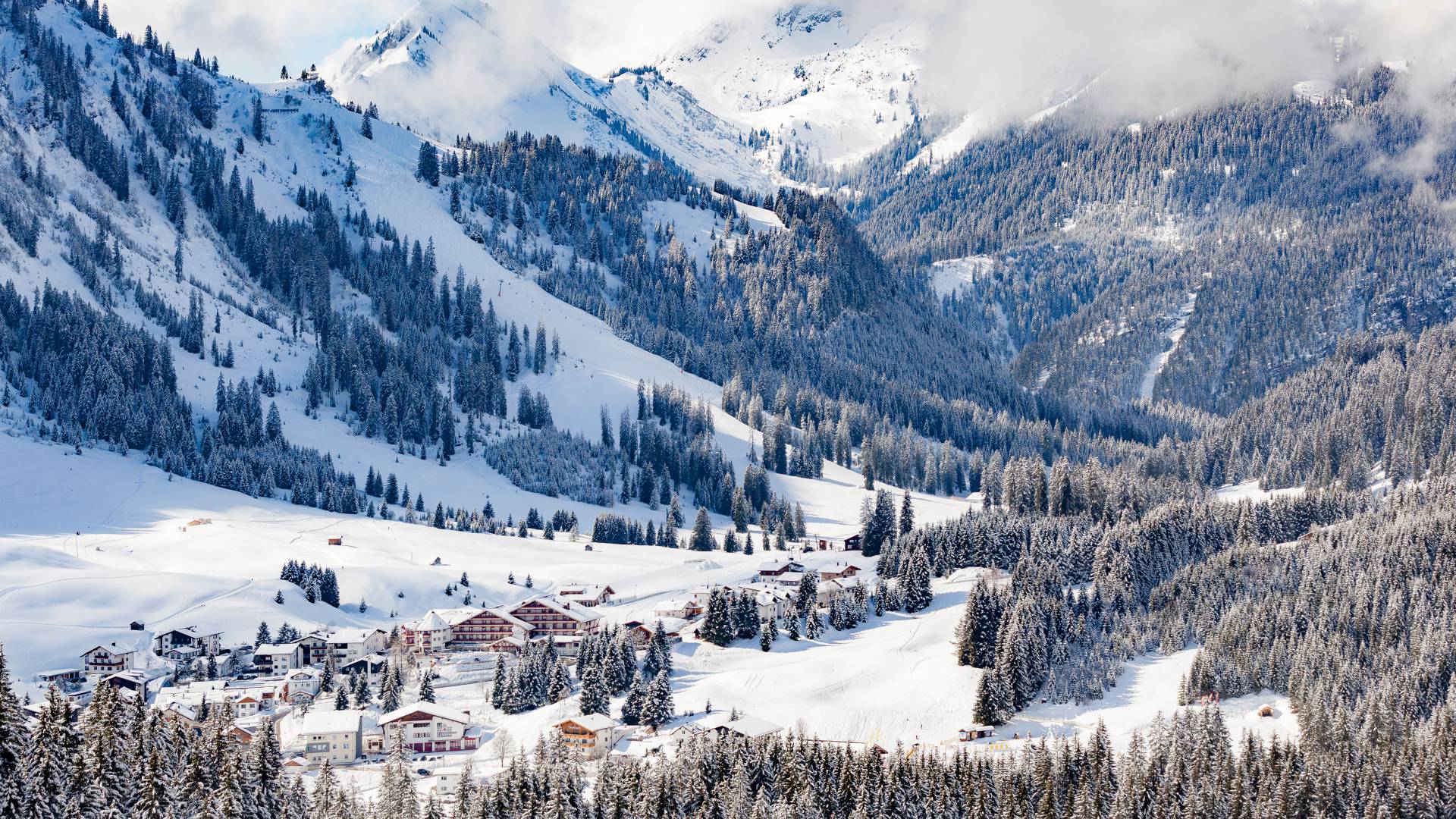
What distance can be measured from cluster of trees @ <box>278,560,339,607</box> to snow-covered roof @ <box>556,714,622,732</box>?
4281 cm

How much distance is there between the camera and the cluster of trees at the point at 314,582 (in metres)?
131

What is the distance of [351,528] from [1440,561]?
108613 mm

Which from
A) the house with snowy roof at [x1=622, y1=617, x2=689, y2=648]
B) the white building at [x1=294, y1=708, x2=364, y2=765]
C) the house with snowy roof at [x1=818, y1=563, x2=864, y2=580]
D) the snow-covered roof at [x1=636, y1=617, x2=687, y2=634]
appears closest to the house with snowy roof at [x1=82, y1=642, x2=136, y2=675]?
the white building at [x1=294, y1=708, x2=364, y2=765]

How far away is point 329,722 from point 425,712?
6.28 meters

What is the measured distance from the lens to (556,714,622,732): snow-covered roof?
95125mm

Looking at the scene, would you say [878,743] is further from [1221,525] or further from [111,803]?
[1221,525]

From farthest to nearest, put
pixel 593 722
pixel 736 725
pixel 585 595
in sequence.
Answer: pixel 585 595, pixel 593 722, pixel 736 725

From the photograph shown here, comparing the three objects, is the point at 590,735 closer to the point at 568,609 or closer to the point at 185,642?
the point at 568,609

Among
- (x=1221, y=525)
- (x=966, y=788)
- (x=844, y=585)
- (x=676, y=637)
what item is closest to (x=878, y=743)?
(x=966, y=788)

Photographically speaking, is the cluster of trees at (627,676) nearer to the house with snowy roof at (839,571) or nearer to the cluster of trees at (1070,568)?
the cluster of trees at (1070,568)

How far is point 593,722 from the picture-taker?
315ft

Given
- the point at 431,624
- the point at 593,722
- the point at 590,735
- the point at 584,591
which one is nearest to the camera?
the point at 590,735

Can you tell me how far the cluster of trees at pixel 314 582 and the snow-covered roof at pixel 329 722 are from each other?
35184 mm

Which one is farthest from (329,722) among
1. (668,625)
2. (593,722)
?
(668,625)
